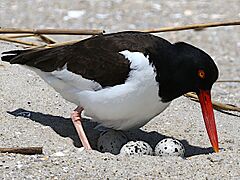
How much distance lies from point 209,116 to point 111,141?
2.20 feet

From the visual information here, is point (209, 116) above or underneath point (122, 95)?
underneath

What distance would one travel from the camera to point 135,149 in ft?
13.5

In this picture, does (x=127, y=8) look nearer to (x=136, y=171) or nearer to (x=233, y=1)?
(x=233, y=1)

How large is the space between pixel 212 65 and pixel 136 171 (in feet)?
2.91

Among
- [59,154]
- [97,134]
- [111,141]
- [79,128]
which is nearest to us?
Answer: [59,154]

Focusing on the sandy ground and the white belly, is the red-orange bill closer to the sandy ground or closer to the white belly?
the sandy ground

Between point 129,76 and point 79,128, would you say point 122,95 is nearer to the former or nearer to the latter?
point 129,76

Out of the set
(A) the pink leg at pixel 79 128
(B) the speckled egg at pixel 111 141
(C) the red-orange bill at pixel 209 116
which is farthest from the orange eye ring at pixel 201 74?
(A) the pink leg at pixel 79 128

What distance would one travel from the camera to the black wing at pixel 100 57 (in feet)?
13.7

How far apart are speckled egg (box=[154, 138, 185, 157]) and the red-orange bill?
24 centimetres

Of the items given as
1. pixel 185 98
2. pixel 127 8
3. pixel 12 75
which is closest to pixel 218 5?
pixel 127 8

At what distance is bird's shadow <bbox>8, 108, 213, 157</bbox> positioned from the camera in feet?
15.0

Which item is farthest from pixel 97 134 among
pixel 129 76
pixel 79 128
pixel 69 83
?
pixel 129 76

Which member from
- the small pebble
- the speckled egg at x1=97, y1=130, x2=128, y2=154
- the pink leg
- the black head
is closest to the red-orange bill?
the black head
